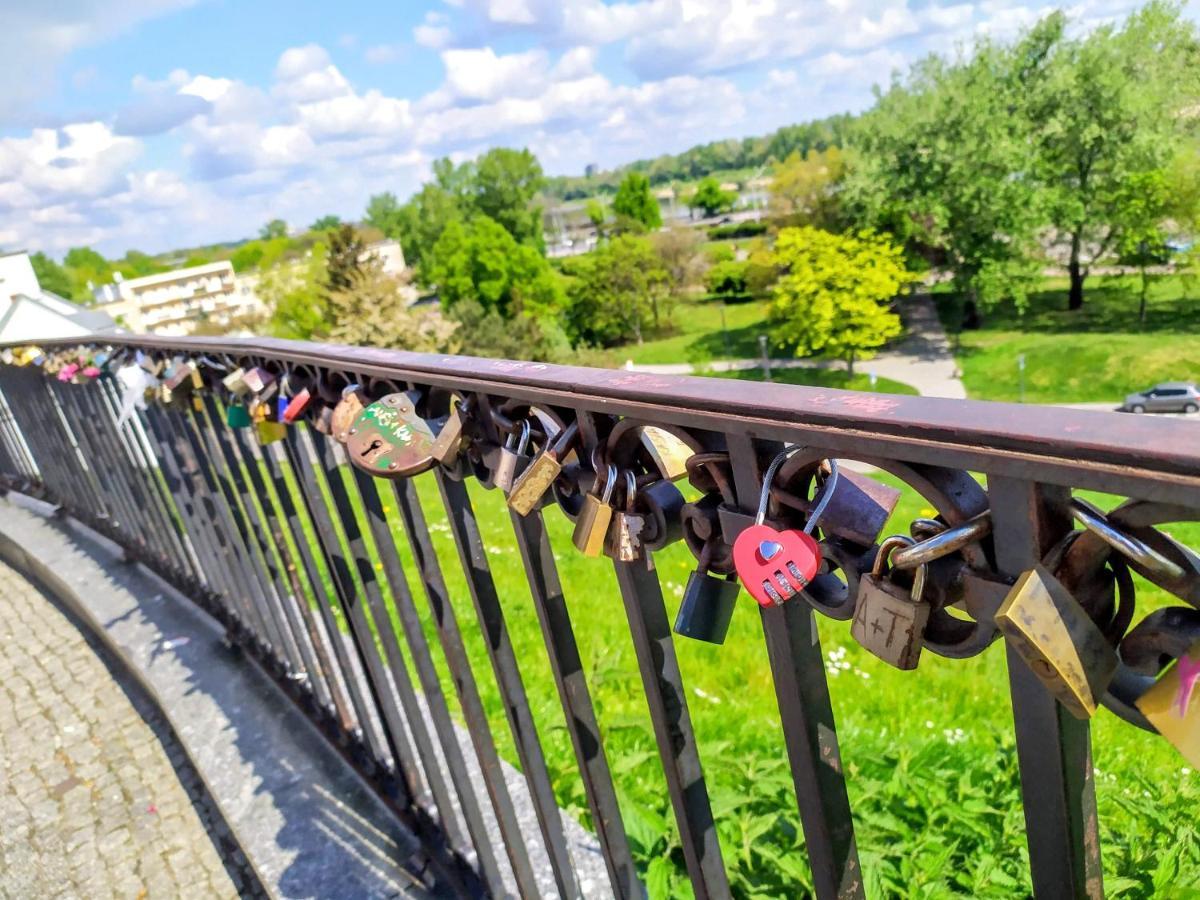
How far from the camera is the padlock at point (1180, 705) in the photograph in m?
0.62

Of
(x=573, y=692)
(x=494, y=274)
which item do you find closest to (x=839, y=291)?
(x=494, y=274)

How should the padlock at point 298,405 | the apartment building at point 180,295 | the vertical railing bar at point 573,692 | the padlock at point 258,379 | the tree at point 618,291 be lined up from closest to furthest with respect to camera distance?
1. the vertical railing bar at point 573,692
2. the padlock at point 298,405
3. the padlock at point 258,379
4. the tree at point 618,291
5. the apartment building at point 180,295

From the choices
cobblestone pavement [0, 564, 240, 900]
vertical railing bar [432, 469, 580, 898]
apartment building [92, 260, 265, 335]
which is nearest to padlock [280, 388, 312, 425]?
vertical railing bar [432, 469, 580, 898]

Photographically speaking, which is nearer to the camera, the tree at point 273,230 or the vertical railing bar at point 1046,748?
the vertical railing bar at point 1046,748

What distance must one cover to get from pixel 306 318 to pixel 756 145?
15512 cm

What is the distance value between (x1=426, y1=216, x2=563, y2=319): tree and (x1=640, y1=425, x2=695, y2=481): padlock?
53988 millimetres

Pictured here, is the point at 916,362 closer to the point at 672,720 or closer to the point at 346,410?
the point at 346,410

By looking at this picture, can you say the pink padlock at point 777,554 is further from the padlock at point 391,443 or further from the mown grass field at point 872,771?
the mown grass field at point 872,771

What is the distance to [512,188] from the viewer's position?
249ft

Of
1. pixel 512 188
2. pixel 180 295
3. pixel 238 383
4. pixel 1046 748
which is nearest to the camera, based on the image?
pixel 1046 748

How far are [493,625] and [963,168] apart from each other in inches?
1448

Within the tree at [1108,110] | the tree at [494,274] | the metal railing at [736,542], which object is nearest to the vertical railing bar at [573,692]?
the metal railing at [736,542]

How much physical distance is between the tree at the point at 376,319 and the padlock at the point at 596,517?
1161 inches

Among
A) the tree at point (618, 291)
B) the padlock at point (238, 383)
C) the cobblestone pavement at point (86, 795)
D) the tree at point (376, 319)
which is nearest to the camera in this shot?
the padlock at point (238, 383)
